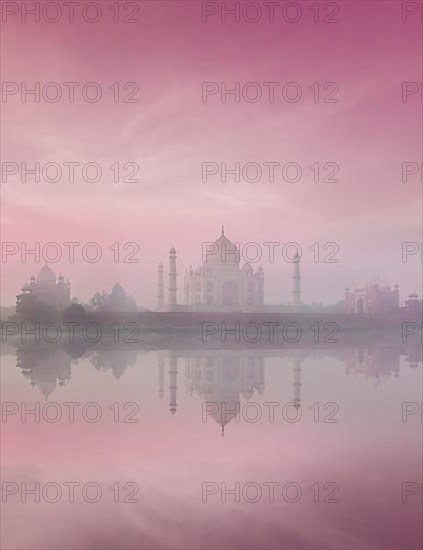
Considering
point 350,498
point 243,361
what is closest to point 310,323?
point 243,361

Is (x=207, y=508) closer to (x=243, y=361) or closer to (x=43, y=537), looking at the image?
(x=43, y=537)

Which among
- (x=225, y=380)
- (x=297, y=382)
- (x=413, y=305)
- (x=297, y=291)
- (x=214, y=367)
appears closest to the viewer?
(x=297, y=382)

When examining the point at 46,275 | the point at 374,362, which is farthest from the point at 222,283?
the point at 374,362

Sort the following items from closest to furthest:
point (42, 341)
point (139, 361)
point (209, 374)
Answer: point (209, 374)
point (139, 361)
point (42, 341)

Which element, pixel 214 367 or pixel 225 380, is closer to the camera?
pixel 225 380

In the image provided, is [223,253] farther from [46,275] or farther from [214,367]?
[214,367]

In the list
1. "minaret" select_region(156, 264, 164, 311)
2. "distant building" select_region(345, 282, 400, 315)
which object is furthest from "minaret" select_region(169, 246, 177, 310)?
"distant building" select_region(345, 282, 400, 315)

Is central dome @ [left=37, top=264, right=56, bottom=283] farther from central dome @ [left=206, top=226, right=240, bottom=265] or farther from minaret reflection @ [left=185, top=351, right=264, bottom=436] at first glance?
minaret reflection @ [left=185, top=351, right=264, bottom=436]
